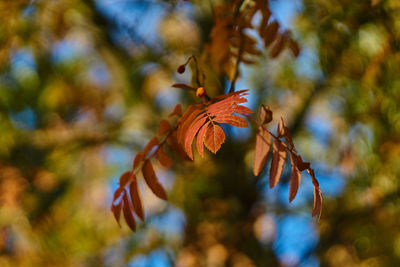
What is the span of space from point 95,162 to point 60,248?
3.73ft

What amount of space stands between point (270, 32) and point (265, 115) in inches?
20.2

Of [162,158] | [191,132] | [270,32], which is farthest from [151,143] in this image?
[270,32]

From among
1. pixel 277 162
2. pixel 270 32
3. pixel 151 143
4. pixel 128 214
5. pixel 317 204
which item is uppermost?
pixel 270 32

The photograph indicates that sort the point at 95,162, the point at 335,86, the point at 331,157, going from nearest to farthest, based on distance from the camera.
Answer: the point at 335,86
the point at 331,157
the point at 95,162

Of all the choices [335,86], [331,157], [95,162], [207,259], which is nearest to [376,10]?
[335,86]

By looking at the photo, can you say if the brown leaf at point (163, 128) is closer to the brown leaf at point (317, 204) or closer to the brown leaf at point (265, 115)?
the brown leaf at point (265, 115)

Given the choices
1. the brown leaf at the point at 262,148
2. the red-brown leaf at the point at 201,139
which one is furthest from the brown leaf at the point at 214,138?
the brown leaf at the point at 262,148

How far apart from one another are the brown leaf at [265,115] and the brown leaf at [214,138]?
163 millimetres

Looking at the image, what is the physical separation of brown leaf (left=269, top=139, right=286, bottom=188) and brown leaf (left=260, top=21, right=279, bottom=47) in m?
0.51

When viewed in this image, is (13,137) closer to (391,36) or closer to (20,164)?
(20,164)

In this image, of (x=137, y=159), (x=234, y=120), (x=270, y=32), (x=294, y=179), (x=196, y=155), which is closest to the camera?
(x=234, y=120)

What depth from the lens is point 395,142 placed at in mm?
2062

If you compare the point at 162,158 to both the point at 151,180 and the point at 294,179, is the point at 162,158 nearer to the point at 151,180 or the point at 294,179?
the point at 151,180

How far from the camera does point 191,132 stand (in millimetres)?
662
